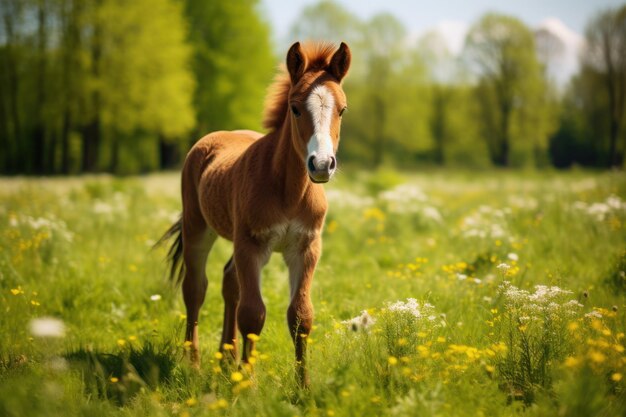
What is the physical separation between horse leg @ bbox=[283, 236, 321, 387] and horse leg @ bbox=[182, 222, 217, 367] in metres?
1.18

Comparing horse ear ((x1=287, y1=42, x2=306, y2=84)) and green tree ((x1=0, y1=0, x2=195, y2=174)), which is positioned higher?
green tree ((x1=0, y1=0, x2=195, y2=174))

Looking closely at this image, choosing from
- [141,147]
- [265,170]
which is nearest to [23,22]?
[141,147]

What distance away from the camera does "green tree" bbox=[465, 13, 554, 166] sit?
3183cm

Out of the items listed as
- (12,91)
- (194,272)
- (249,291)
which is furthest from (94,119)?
(249,291)

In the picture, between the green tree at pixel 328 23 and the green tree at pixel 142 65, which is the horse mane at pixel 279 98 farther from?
the green tree at pixel 328 23

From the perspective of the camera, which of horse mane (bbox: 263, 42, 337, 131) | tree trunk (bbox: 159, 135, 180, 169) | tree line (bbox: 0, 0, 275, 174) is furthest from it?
tree trunk (bbox: 159, 135, 180, 169)

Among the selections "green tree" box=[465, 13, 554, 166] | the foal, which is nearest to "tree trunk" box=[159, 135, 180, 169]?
"green tree" box=[465, 13, 554, 166]

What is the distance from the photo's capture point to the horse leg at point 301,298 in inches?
133

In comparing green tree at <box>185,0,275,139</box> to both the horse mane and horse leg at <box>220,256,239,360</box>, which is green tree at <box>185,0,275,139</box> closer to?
horse leg at <box>220,256,239,360</box>

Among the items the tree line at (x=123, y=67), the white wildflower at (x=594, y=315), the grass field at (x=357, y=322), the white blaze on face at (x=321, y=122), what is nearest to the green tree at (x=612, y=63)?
the grass field at (x=357, y=322)

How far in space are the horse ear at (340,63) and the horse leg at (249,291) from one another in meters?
1.40

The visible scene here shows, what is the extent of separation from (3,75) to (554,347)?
25023 millimetres

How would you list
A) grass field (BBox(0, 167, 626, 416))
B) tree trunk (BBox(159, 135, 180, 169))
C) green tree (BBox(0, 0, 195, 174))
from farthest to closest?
tree trunk (BBox(159, 135, 180, 169)) < green tree (BBox(0, 0, 195, 174)) < grass field (BBox(0, 167, 626, 416))

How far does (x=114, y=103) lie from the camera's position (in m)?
20.4
